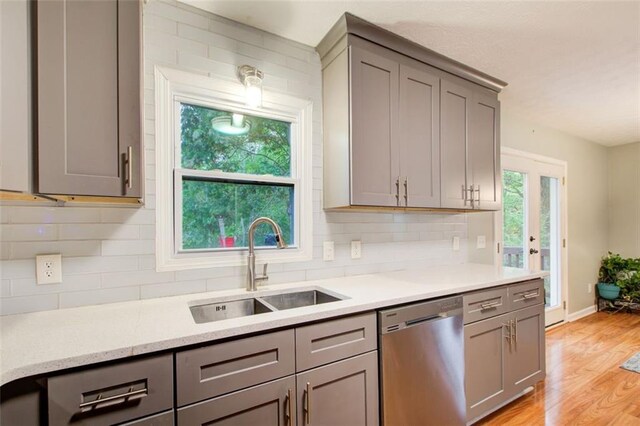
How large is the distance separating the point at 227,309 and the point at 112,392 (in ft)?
2.28

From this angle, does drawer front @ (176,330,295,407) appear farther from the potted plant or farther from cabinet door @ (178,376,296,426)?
the potted plant

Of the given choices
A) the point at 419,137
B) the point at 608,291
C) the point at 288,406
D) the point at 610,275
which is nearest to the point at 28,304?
the point at 288,406

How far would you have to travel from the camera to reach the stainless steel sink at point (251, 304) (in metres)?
1.58

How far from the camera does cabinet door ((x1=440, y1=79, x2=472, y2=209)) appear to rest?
2242 millimetres

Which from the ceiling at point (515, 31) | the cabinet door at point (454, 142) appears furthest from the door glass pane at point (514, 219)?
the cabinet door at point (454, 142)

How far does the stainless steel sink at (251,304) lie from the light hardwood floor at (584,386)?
1434mm

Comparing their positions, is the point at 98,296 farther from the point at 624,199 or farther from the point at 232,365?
the point at 624,199

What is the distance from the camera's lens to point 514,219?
343cm

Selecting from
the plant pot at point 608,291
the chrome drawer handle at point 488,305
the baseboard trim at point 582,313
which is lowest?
the baseboard trim at point 582,313

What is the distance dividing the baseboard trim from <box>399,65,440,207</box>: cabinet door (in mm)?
3395

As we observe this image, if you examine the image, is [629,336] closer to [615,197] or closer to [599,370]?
[599,370]

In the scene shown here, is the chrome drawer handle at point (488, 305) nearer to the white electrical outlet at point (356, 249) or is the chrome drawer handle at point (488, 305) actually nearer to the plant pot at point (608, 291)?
the white electrical outlet at point (356, 249)

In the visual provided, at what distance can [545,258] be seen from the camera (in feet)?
12.5

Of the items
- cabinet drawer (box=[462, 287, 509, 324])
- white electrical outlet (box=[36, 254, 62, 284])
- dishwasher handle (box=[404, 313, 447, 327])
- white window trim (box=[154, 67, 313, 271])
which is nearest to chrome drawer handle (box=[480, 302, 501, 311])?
cabinet drawer (box=[462, 287, 509, 324])
